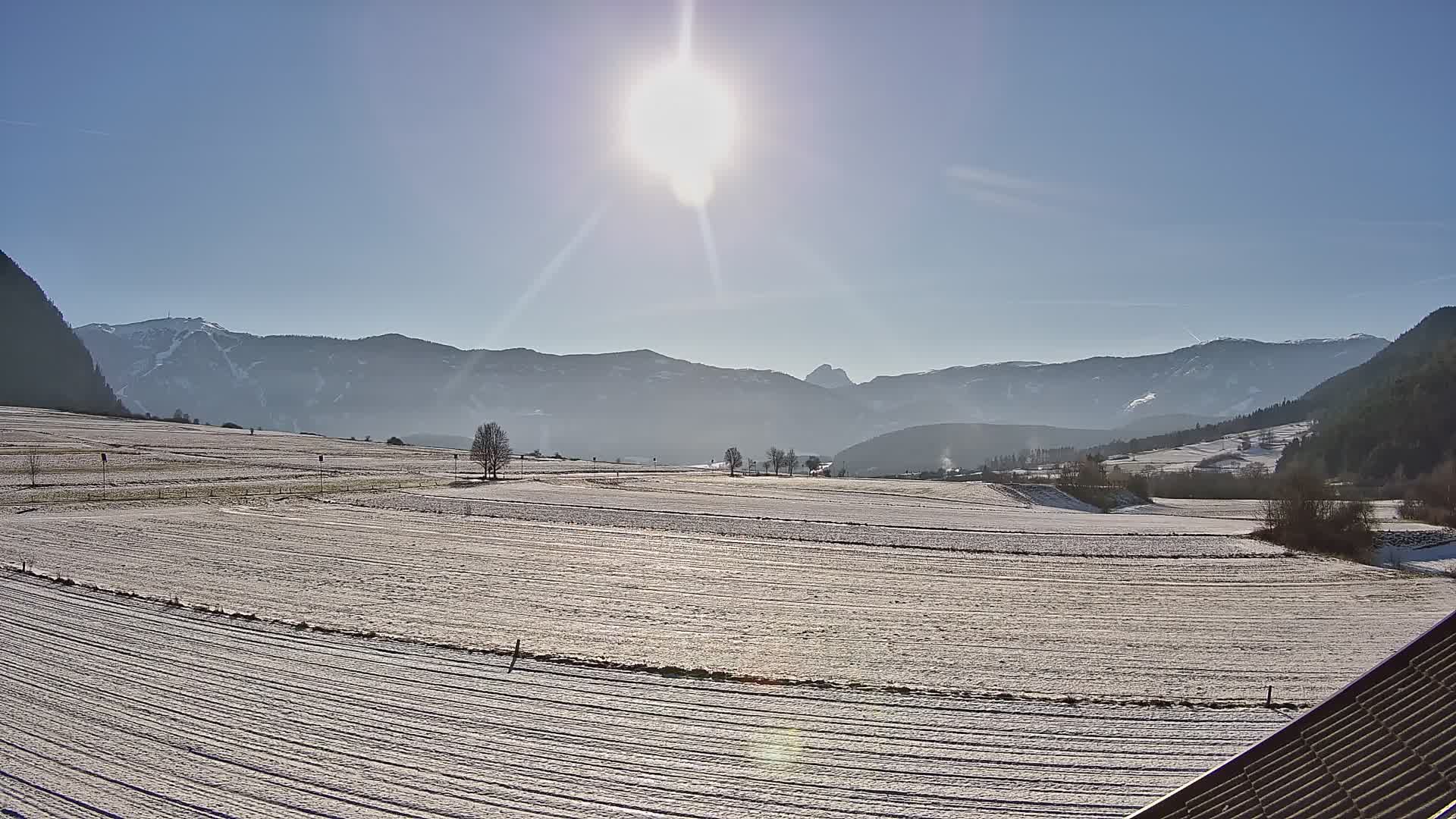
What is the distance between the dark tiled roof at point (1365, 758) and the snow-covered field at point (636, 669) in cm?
683

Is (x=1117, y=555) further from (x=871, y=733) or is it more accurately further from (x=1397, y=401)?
(x=1397, y=401)

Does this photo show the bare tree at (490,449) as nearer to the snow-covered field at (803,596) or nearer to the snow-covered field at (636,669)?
the snow-covered field at (803,596)

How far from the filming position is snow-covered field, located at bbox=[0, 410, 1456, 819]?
12969 millimetres

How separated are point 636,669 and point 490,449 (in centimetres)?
7723

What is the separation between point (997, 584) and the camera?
33719 mm

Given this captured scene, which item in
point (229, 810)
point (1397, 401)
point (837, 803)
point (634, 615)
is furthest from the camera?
point (1397, 401)

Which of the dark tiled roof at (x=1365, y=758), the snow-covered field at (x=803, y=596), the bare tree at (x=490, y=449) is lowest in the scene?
the snow-covered field at (x=803, y=596)

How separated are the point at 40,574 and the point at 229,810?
25665 mm

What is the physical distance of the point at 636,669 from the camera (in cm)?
1945

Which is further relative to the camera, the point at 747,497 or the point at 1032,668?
the point at 747,497

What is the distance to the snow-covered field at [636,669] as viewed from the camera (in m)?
13.0

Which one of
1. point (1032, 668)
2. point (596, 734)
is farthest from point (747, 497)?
point (596, 734)

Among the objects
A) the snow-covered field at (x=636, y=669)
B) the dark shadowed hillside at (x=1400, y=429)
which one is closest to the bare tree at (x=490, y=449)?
the snow-covered field at (x=636, y=669)

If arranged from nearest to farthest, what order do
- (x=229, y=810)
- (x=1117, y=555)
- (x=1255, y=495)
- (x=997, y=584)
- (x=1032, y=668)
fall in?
(x=229, y=810), (x=1032, y=668), (x=997, y=584), (x=1117, y=555), (x=1255, y=495)
